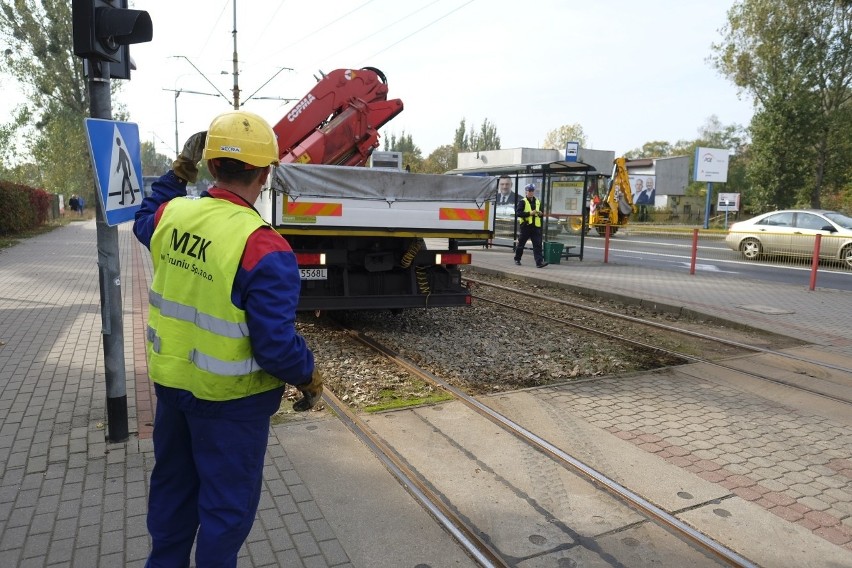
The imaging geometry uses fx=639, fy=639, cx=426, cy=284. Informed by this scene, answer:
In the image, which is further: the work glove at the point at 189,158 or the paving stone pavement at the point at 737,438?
the paving stone pavement at the point at 737,438

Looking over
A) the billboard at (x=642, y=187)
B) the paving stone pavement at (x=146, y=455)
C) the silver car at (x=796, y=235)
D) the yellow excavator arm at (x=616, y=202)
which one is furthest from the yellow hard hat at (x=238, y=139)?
the billboard at (x=642, y=187)

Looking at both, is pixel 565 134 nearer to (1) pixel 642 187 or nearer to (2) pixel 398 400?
(1) pixel 642 187

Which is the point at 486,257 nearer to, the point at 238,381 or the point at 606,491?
the point at 606,491

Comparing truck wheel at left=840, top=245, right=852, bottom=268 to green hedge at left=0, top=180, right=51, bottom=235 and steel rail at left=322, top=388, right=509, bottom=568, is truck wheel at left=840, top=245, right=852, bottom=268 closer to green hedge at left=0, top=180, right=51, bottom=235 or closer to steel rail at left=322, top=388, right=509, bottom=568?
steel rail at left=322, top=388, right=509, bottom=568

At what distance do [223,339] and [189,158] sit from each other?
1.20 m

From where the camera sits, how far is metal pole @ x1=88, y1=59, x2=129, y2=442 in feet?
13.6

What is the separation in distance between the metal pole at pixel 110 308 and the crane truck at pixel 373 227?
2.78 metres

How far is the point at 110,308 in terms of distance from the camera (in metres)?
4.34

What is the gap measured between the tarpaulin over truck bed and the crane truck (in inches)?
0.4

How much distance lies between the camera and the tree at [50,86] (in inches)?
1469

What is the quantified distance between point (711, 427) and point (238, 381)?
13.3 ft

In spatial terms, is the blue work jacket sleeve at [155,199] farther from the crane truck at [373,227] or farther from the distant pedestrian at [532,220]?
the distant pedestrian at [532,220]

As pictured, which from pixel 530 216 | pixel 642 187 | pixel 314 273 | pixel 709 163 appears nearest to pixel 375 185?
pixel 314 273

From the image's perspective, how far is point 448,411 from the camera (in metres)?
5.27
